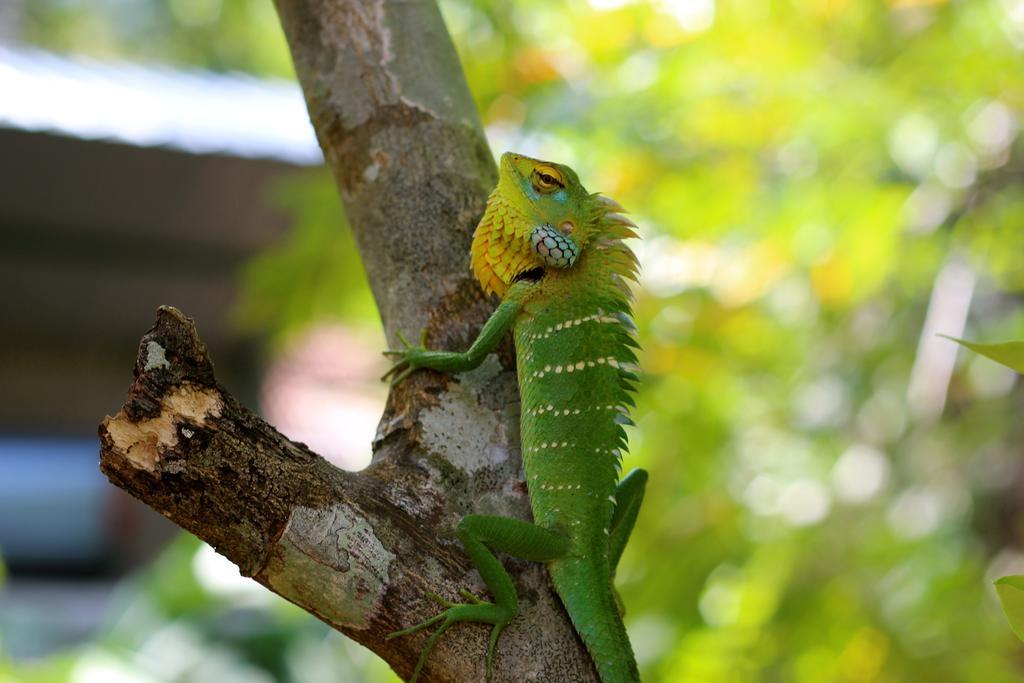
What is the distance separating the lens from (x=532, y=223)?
2.46m

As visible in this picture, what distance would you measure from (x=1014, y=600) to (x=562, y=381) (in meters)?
1.10

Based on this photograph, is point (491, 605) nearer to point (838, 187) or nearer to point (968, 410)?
point (838, 187)

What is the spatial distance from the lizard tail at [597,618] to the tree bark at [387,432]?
30mm

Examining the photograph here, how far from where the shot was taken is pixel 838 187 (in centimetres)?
382

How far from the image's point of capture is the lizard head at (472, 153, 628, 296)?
236cm

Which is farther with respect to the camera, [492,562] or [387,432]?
[387,432]

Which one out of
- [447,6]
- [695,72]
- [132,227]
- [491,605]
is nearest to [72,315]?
[132,227]

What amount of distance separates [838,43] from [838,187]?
688 millimetres

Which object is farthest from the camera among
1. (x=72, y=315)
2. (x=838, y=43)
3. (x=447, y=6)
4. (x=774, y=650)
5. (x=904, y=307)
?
(x=72, y=315)

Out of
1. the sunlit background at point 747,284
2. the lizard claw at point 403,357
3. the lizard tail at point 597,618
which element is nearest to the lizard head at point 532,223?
the lizard claw at point 403,357

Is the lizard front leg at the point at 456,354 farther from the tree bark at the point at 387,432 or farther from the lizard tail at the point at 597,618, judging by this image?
the lizard tail at the point at 597,618

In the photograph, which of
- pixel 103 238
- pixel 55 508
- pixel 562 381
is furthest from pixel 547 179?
pixel 55 508

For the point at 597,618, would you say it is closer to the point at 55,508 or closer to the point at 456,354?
the point at 456,354

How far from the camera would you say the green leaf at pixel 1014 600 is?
4.55ft
